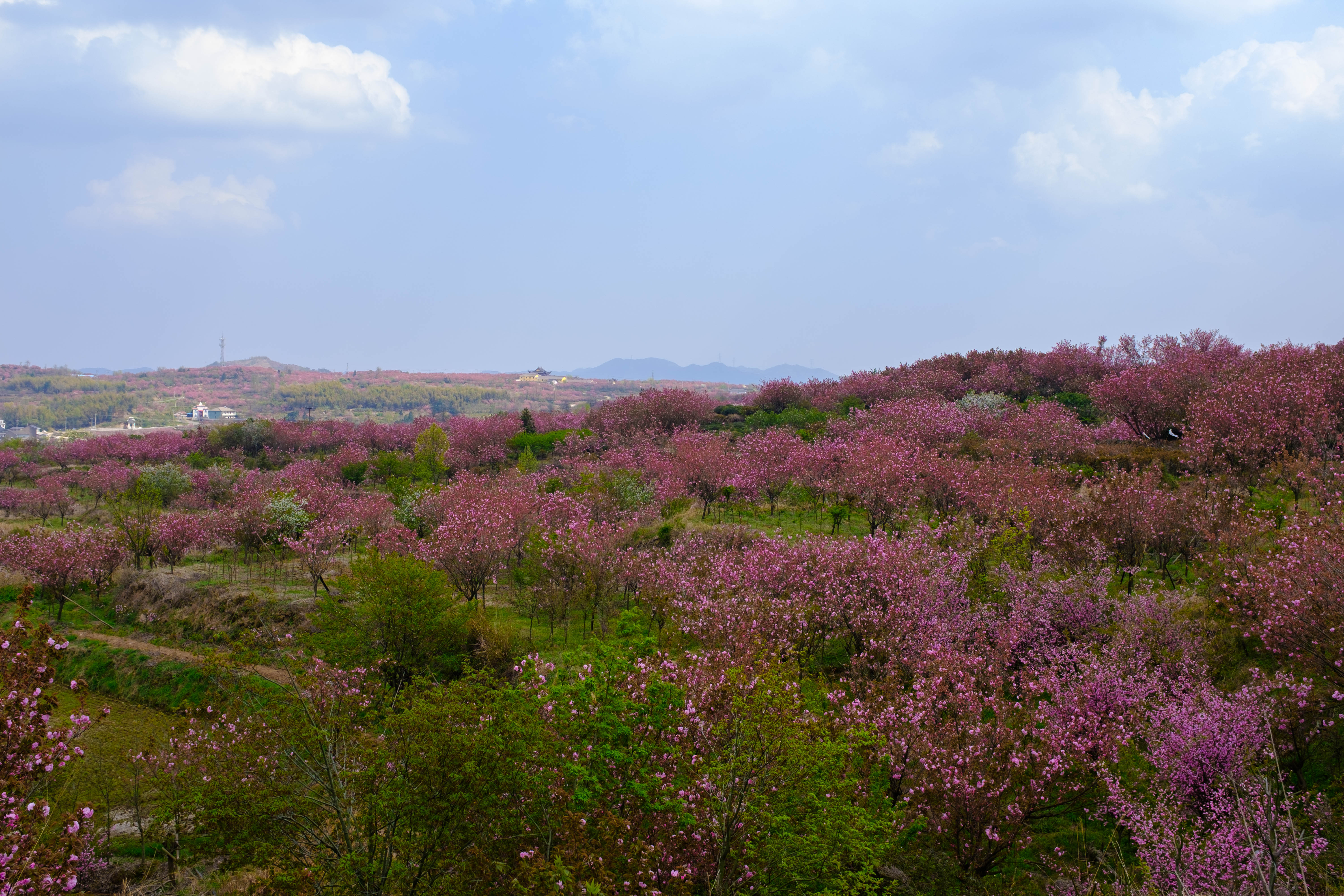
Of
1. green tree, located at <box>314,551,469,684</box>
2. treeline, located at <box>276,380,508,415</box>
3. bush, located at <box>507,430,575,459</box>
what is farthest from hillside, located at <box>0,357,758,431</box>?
green tree, located at <box>314,551,469,684</box>

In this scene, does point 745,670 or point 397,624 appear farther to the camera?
point 397,624

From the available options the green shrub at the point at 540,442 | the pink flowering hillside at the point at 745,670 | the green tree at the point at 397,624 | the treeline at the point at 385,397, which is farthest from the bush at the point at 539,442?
the treeline at the point at 385,397

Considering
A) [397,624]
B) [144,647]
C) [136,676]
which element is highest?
[397,624]

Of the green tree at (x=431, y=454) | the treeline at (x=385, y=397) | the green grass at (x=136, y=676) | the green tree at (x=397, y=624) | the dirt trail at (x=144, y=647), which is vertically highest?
the treeline at (x=385, y=397)

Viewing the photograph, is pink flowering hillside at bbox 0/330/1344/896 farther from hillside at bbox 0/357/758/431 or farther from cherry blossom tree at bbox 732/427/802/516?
hillside at bbox 0/357/758/431

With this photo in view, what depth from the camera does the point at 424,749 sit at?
7.58m

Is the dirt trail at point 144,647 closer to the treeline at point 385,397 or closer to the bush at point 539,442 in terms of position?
the bush at point 539,442

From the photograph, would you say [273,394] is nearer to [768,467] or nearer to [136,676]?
[136,676]

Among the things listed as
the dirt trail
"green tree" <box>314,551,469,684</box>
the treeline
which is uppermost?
the treeline

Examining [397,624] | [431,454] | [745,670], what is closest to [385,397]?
[431,454]

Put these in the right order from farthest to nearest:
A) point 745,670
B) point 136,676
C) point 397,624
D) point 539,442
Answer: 1. point 539,442
2. point 136,676
3. point 397,624
4. point 745,670

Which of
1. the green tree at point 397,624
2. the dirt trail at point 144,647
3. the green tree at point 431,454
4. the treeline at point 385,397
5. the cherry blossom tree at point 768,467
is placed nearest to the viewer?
the green tree at point 397,624

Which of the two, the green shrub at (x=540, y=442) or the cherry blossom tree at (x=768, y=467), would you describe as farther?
the green shrub at (x=540, y=442)

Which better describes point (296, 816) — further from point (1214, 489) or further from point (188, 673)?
point (1214, 489)
